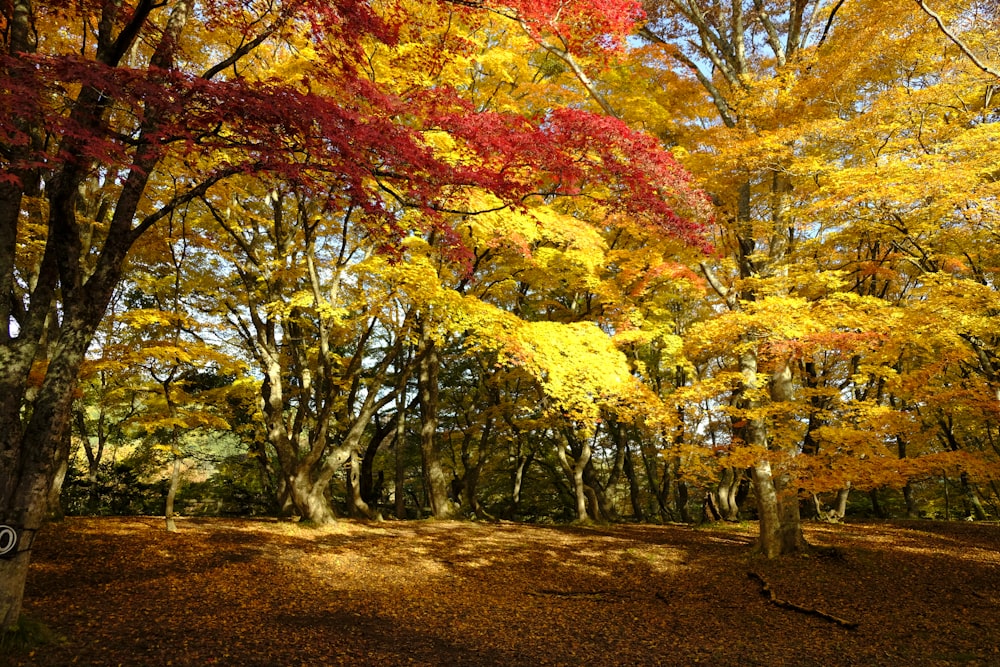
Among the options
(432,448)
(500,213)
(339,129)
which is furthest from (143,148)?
(432,448)

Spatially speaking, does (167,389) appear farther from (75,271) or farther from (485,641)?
(485,641)

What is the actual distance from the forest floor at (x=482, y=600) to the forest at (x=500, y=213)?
1218 millimetres

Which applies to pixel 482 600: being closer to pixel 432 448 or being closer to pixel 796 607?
pixel 796 607

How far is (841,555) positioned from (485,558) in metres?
7.00

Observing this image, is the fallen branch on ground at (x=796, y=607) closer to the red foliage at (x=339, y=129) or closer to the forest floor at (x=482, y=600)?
the forest floor at (x=482, y=600)

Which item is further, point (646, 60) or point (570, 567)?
point (646, 60)

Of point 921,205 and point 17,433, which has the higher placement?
point 921,205

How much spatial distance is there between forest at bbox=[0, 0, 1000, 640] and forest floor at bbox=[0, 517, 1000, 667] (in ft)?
4.00

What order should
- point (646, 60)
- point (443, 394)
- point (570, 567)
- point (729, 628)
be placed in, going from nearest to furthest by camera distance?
point (729, 628), point (570, 567), point (646, 60), point (443, 394)

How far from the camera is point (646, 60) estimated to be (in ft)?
43.5

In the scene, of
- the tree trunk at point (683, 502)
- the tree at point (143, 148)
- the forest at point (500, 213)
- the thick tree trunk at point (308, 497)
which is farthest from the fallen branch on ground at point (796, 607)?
the tree trunk at point (683, 502)

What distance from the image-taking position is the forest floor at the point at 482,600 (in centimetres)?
543

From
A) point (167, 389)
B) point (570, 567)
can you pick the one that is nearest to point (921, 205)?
point (570, 567)

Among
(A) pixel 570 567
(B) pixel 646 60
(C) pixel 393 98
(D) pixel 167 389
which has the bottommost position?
(A) pixel 570 567
